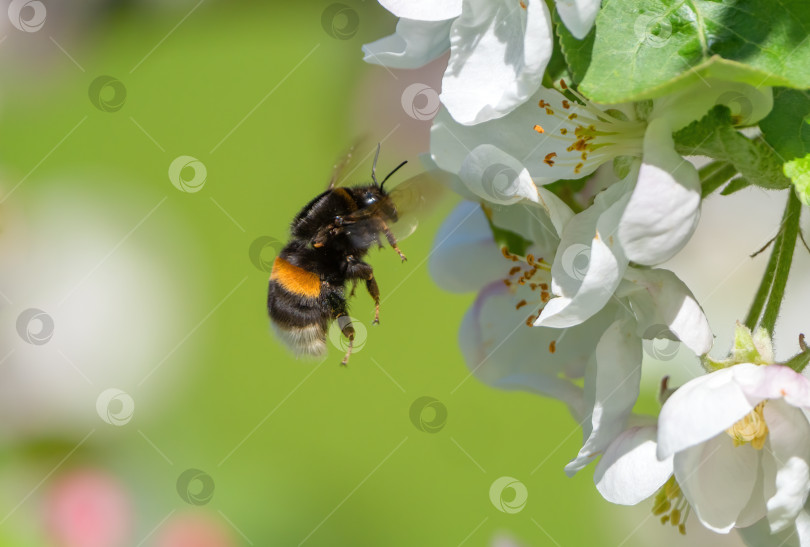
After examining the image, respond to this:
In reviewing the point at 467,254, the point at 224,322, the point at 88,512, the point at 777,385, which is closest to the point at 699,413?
the point at 777,385

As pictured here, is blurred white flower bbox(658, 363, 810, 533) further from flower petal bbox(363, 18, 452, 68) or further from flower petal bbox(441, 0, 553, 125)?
flower petal bbox(363, 18, 452, 68)

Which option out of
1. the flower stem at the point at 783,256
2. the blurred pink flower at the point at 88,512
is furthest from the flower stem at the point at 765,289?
the blurred pink flower at the point at 88,512

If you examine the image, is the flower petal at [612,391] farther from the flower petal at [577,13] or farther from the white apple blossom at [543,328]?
the flower petal at [577,13]

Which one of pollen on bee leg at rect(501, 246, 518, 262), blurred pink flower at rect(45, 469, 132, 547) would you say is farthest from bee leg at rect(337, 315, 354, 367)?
blurred pink flower at rect(45, 469, 132, 547)

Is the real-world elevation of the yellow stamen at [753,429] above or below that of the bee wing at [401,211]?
below

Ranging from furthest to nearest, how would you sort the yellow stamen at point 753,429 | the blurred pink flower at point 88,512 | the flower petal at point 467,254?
the blurred pink flower at point 88,512 < the flower petal at point 467,254 < the yellow stamen at point 753,429

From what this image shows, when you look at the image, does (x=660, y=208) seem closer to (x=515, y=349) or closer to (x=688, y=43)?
(x=688, y=43)
